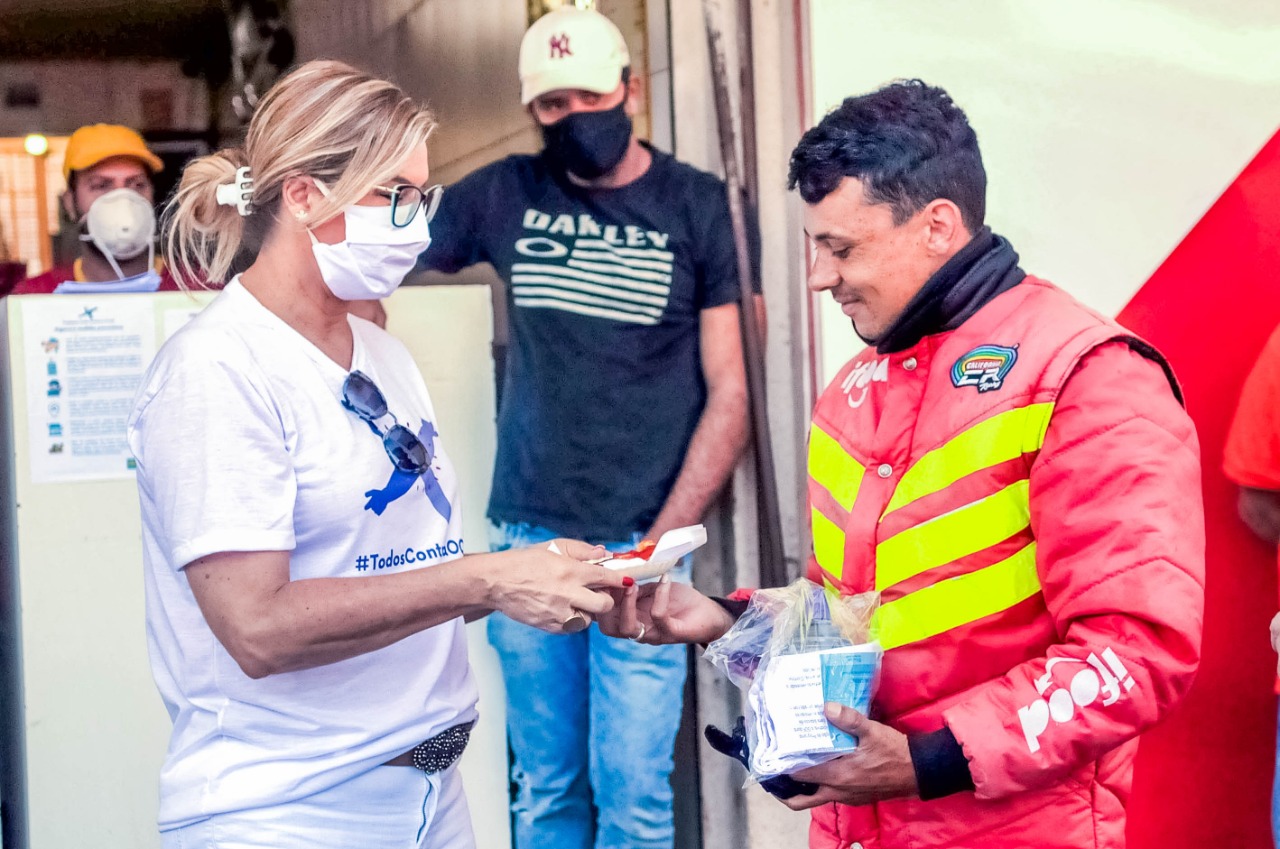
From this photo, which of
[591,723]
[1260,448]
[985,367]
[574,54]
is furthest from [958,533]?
[574,54]

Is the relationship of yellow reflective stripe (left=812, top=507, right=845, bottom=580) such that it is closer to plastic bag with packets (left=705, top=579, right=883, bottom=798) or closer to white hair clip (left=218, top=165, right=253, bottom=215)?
plastic bag with packets (left=705, top=579, right=883, bottom=798)

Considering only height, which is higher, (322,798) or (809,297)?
(809,297)

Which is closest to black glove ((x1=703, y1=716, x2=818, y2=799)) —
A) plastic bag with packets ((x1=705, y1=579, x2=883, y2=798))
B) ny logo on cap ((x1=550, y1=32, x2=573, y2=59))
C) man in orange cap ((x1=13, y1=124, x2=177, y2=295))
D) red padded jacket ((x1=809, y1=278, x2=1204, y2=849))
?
plastic bag with packets ((x1=705, y1=579, x2=883, y2=798))

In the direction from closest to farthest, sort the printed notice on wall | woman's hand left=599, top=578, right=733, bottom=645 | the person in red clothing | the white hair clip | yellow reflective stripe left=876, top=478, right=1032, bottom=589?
yellow reflective stripe left=876, top=478, right=1032, bottom=589 < the white hair clip < woman's hand left=599, top=578, right=733, bottom=645 < the person in red clothing < the printed notice on wall

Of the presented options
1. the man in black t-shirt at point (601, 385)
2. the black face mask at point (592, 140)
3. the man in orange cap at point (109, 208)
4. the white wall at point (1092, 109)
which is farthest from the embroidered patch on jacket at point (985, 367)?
the man in orange cap at point (109, 208)

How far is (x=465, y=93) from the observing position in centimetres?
367

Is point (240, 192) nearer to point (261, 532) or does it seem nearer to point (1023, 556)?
point (261, 532)

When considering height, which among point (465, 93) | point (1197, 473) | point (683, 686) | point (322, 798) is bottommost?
point (683, 686)

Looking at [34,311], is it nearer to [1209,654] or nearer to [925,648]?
[925,648]

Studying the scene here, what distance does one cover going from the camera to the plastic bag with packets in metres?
1.77

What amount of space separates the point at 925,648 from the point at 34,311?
2.38 m

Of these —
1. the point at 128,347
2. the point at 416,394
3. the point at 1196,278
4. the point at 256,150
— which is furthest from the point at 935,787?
the point at 128,347

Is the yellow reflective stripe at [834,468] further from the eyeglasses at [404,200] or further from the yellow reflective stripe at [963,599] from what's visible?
the eyeglasses at [404,200]

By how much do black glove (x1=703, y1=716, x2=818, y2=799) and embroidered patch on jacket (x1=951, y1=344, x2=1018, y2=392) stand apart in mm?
592
